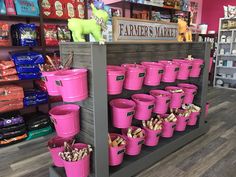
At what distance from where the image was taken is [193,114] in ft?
8.52

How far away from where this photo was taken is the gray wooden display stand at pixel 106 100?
1491mm

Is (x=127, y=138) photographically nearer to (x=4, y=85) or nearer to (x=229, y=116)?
(x=4, y=85)

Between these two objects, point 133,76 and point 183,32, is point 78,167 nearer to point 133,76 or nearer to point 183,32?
point 133,76

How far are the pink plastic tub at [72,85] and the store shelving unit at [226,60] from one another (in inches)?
203

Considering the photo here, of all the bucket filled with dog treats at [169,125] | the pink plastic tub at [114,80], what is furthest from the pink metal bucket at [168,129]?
the pink plastic tub at [114,80]

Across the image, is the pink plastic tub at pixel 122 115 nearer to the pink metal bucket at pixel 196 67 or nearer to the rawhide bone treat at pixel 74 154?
the rawhide bone treat at pixel 74 154

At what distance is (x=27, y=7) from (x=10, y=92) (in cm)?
113

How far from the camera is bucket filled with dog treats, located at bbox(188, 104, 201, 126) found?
8.52ft

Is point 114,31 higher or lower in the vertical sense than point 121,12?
lower

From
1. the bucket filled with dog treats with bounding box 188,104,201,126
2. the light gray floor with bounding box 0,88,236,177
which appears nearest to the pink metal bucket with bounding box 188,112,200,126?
Result: the bucket filled with dog treats with bounding box 188,104,201,126

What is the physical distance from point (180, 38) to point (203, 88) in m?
0.74

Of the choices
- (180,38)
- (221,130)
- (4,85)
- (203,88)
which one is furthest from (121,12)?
(221,130)

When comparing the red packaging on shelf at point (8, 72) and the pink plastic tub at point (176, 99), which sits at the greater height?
the red packaging on shelf at point (8, 72)

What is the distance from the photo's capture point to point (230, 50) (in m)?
5.37
